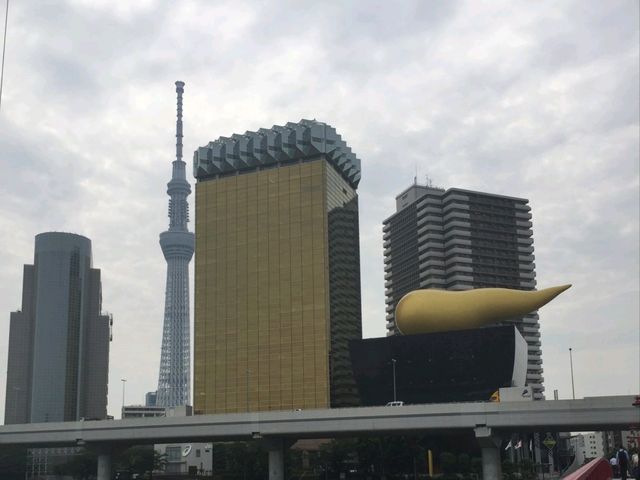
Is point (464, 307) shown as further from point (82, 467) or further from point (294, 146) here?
point (294, 146)

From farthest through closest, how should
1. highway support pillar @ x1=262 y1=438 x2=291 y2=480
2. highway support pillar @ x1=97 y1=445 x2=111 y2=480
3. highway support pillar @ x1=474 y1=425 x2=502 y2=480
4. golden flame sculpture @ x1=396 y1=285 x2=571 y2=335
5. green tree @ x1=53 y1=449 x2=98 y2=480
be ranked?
green tree @ x1=53 y1=449 x2=98 y2=480 → golden flame sculpture @ x1=396 y1=285 x2=571 y2=335 → highway support pillar @ x1=97 y1=445 x2=111 y2=480 → highway support pillar @ x1=262 y1=438 x2=291 y2=480 → highway support pillar @ x1=474 y1=425 x2=502 y2=480

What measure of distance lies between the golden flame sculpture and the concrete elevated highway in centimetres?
2726

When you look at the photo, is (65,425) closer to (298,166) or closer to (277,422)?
(277,422)

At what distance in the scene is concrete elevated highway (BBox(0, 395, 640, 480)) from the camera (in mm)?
73750

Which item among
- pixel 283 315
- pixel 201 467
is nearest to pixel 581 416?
pixel 201 467

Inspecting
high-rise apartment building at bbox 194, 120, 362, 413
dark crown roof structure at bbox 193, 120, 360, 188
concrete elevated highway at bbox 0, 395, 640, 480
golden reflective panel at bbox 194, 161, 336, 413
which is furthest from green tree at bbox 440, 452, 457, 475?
dark crown roof structure at bbox 193, 120, 360, 188

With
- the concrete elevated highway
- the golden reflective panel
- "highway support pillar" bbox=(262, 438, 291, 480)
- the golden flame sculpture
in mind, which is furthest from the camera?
the golden reflective panel

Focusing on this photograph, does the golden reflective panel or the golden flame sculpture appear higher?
the golden reflective panel

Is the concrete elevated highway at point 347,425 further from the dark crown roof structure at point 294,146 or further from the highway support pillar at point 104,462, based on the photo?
the dark crown roof structure at point 294,146

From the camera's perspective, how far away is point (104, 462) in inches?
3868

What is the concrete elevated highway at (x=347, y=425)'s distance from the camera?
7375cm

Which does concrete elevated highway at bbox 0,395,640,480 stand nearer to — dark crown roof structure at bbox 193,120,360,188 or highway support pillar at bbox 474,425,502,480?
highway support pillar at bbox 474,425,502,480

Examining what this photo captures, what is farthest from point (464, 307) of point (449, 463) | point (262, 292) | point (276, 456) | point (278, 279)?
point (262, 292)

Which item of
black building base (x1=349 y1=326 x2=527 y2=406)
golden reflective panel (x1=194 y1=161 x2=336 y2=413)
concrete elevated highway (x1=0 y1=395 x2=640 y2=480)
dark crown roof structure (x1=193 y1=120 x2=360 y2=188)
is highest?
dark crown roof structure (x1=193 y1=120 x2=360 y2=188)
